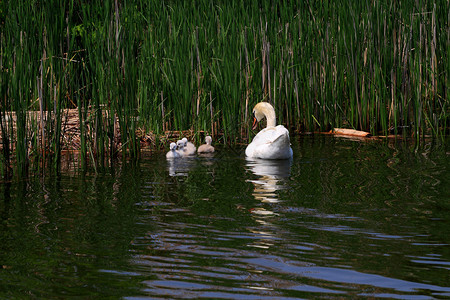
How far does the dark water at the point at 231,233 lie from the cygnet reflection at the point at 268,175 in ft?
0.07

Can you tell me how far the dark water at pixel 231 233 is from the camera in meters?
3.68

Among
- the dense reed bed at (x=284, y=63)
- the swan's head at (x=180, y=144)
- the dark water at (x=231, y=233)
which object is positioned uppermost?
the dense reed bed at (x=284, y=63)

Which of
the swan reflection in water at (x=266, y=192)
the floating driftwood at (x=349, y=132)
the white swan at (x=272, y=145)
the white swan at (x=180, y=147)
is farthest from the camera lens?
the floating driftwood at (x=349, y=132)

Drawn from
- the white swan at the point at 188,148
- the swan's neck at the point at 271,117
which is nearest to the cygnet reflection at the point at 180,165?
the white swan at the point at 188,148

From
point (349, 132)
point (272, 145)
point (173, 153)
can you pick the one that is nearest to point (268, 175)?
point (272, 145)

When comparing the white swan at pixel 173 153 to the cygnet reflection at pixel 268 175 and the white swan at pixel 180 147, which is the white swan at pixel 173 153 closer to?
the white swan at pixel 180 147

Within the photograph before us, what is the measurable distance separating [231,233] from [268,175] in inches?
108

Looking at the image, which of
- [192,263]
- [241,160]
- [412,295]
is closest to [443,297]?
[412,295]

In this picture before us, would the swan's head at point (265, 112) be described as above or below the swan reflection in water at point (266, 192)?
above

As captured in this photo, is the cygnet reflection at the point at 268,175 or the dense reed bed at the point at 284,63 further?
the dense reed bed at the point at 284,63

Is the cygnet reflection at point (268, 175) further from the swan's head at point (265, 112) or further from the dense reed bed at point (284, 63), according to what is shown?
the dense reed bed at point (284, 63)

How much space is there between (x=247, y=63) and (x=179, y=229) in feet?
16.9

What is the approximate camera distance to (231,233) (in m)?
4.73

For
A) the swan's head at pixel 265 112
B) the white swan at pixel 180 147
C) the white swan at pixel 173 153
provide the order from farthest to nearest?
the swan's head at pixel 265 112, the white swan at pixel 180 147, the white swan at pixel 173 153
